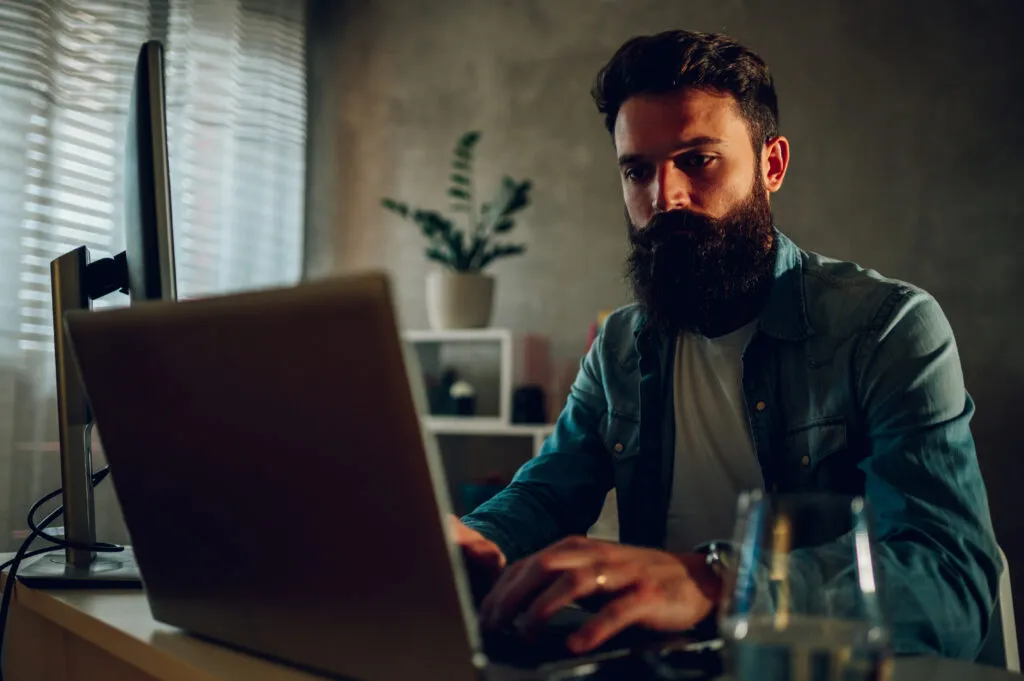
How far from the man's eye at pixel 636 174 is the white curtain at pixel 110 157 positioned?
6.97 ft

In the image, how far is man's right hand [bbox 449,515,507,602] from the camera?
0.74 metres

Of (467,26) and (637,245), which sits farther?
(467,26)

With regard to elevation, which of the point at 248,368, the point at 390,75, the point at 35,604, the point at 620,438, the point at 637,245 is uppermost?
the point at 390,75

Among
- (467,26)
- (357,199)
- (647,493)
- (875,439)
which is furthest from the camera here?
(357,199)

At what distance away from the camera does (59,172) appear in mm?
2795

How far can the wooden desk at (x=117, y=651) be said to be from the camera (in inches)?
23.7

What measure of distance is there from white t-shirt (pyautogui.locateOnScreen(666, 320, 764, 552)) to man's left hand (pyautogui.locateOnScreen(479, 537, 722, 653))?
1.96 feet

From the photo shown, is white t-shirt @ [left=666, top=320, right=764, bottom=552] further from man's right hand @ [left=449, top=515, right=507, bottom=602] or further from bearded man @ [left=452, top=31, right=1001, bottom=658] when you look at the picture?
man's right hand @ [left=449, top=515, right=507, bottom=602]

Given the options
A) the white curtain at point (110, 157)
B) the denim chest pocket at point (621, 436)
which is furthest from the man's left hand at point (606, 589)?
the white curtain at point (110, 157)

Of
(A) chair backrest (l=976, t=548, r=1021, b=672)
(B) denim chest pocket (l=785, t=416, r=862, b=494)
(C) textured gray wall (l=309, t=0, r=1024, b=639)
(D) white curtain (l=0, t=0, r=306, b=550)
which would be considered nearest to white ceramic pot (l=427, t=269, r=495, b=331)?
(C) textured gray wall (l=309, t=0, r=1024, b=639)

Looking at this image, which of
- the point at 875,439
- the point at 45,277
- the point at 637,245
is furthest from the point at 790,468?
the point at 45,277

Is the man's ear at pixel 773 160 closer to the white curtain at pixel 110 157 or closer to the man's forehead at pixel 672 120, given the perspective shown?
the man's forehead at pixel 672 120

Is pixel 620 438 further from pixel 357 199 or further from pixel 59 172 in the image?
pixel 357 199

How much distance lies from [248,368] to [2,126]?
8.72 ft
